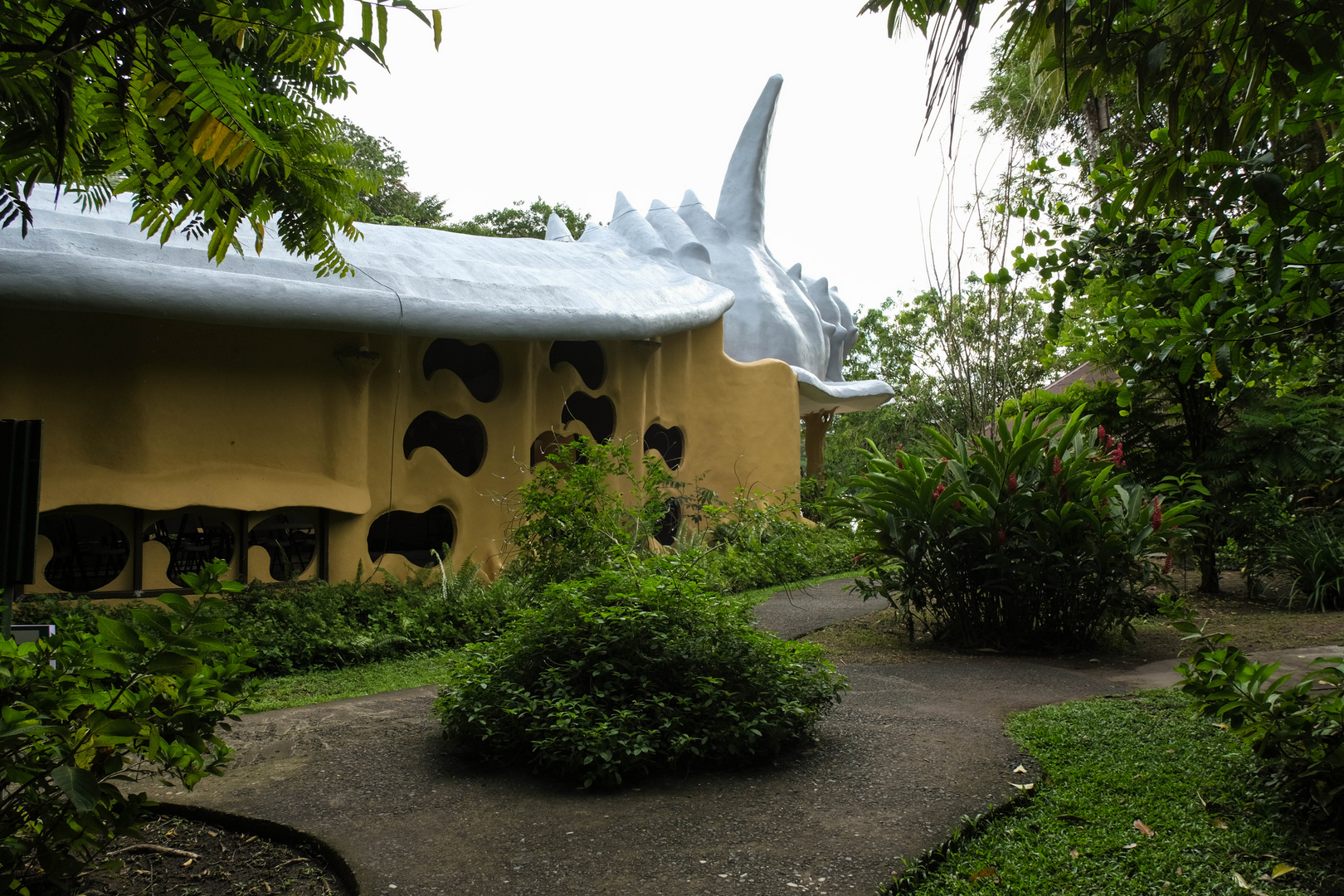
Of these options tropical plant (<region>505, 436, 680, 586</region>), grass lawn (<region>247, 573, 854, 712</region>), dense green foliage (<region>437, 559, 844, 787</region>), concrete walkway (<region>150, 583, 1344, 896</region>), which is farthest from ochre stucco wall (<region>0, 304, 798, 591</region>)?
dense green foliage (<region>437, 559, 844, 787</region>)

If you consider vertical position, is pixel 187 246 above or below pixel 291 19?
above

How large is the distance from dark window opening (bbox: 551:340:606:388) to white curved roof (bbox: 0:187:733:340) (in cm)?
93

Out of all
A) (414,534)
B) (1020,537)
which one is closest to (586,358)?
(414,534)

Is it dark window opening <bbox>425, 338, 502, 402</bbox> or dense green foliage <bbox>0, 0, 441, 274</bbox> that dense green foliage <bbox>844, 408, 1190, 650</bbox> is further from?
dark window opening <bbox>425, 338, 502, 402</bbox>

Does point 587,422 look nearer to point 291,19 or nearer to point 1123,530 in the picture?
point 1123,530

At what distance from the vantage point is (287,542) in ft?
30.5

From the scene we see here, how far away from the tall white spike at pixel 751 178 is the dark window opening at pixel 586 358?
682 centimetres

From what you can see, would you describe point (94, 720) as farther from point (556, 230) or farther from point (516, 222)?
point (516, 222)

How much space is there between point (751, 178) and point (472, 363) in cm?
873

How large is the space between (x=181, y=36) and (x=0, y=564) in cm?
212

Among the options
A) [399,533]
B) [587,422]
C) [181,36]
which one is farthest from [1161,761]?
[587,422]

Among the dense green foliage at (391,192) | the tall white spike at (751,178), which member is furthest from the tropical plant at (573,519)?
the dense green foliage at (391,192)

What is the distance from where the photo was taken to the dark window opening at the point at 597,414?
41.6ft

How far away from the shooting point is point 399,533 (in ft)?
35.1
